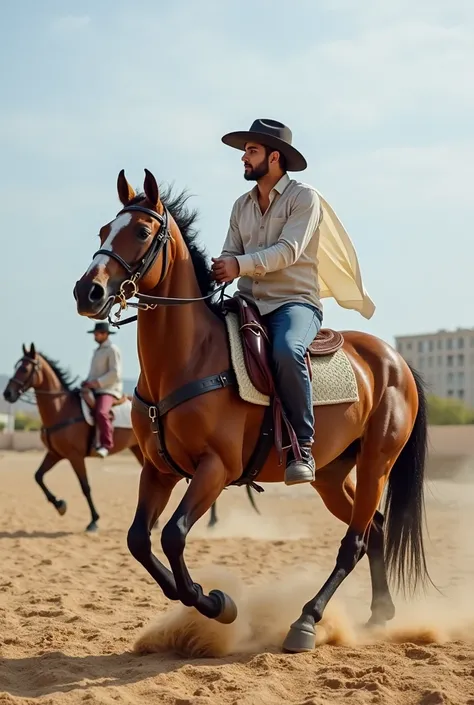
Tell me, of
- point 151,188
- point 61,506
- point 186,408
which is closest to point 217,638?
point 186,408

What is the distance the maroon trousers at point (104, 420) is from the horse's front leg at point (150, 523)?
8.09 metres

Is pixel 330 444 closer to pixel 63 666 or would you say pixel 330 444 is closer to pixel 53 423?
pixel 63 666

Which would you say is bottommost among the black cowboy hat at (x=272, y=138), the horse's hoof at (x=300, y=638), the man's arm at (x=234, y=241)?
the horse's hoof at (x=300, y=638)

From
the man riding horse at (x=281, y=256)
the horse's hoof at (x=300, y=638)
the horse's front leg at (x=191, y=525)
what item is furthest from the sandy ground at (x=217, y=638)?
the man riding horse at (x=281, y=256)

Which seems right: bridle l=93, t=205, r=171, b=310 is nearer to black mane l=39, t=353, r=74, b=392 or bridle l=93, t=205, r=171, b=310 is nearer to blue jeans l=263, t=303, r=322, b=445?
blue jeans l=263, t=303, r=322, b=445

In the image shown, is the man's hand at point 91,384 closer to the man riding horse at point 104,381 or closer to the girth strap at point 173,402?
the man riding horse at point 104,381

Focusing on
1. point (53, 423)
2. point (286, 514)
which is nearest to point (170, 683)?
point (53, 423)

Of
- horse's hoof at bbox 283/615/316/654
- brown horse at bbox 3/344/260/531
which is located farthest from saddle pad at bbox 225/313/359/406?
brown horse at bbox 3/344/260/531

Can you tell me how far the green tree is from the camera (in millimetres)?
46781

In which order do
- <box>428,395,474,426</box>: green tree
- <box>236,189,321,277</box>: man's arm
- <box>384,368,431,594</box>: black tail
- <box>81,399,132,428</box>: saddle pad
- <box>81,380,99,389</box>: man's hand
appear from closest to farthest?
1. <box>236,189,321,277</box>: man's arm
2. <box>384,368,431,594</box>: black tail
3. <box>81,399,132,428</box>: saddle pad
4. <box>81,380,99,389</box>: man's hand
5. <box>428,395,474,426</box>: green tree

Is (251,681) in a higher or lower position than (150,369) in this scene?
lower

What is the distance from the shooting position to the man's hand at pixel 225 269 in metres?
5.32

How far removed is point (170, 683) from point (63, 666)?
2.33 feet

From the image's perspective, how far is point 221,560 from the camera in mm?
10508
